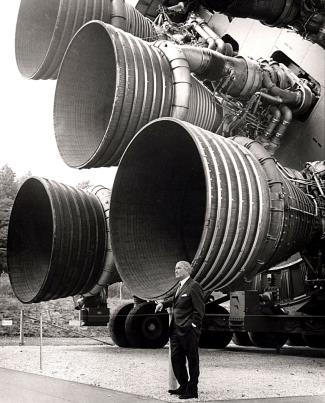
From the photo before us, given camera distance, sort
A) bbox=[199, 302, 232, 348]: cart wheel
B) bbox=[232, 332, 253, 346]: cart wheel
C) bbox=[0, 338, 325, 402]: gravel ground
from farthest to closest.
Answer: bbox=[232, 332, 253, 346]: cart wheel → bbox=[199, 302, 232, 348]: cart wheel → bbox=[0, 338, 325, 402]: gravel ground

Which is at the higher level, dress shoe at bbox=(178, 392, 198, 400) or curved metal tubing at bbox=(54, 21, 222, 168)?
curved metal tubing at bbox=(54, 21, 222, 168)

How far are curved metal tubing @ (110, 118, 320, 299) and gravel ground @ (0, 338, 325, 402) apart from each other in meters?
0.95

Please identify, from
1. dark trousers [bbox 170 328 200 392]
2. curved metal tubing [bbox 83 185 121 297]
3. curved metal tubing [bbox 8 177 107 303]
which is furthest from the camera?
curved metal tubing [bbox 83 185 121 297]

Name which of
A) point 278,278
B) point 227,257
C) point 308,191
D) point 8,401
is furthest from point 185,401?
point 278,278

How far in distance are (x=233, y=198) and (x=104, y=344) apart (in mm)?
6903

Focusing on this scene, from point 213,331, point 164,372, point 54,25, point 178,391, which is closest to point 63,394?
point 178,391

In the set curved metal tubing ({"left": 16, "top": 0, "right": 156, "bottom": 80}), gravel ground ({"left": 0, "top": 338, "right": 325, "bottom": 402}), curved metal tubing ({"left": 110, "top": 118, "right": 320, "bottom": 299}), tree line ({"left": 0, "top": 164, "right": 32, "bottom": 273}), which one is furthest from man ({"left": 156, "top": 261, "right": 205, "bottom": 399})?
tree line ({"left": 0, "top": 164, "right": 32, "bottom": 273})

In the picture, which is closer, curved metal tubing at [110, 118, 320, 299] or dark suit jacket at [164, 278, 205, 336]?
dark suit jacket at [164, 278, 205, 336]

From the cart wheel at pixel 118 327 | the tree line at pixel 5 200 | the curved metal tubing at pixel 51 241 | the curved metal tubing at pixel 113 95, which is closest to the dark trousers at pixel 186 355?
the curved metal tubing at pixel 113 95

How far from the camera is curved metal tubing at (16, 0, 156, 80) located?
1034cm

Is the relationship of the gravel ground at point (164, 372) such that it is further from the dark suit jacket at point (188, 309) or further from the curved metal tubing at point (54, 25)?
the curved metal tubing at point (54, 25)

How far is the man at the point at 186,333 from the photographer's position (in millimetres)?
4688

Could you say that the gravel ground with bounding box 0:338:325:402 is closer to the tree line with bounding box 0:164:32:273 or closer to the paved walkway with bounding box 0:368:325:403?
the paved walkway with bounding box 0:368:325:403

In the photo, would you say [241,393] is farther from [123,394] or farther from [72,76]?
[72,76]
